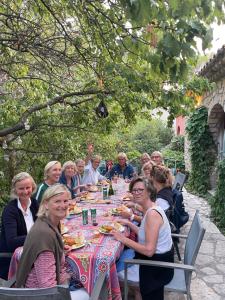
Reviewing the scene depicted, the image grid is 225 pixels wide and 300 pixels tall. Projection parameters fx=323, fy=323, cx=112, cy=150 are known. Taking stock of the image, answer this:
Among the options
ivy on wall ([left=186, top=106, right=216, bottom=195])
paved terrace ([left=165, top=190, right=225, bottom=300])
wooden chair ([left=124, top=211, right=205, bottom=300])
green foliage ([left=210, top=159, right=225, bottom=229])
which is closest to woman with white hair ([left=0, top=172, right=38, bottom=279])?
wooden chair ([left=124, top=211, right=205, bottom=300])

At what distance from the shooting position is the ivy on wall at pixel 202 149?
9500mm

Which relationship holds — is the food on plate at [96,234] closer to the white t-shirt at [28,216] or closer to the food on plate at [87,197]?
the white t-shirt at [28,216]

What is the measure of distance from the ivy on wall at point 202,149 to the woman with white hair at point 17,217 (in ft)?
22.4

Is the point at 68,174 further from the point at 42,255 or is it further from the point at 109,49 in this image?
the point at 42,255

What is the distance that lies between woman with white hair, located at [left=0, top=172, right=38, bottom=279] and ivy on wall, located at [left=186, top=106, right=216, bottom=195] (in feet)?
22.4

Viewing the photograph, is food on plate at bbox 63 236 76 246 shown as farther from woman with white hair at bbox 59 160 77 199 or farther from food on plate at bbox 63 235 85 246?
woman with white hair at bbox 59 160 77 199

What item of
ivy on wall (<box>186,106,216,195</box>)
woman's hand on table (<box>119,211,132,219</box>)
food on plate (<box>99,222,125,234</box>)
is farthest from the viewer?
ivy on wall (<box>186,106,216,195</box>)

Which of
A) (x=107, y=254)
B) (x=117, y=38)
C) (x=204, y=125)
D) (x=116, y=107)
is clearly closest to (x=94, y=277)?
(x=107, y=254)

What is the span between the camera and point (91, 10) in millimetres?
3430

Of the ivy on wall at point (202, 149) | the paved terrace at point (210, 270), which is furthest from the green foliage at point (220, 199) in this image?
the ivy on wall at point (202, 149)

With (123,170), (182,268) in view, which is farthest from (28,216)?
(123,170)

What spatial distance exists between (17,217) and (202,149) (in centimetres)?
728

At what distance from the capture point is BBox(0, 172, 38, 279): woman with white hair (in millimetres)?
3170

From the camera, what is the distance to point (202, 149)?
9578 mm
